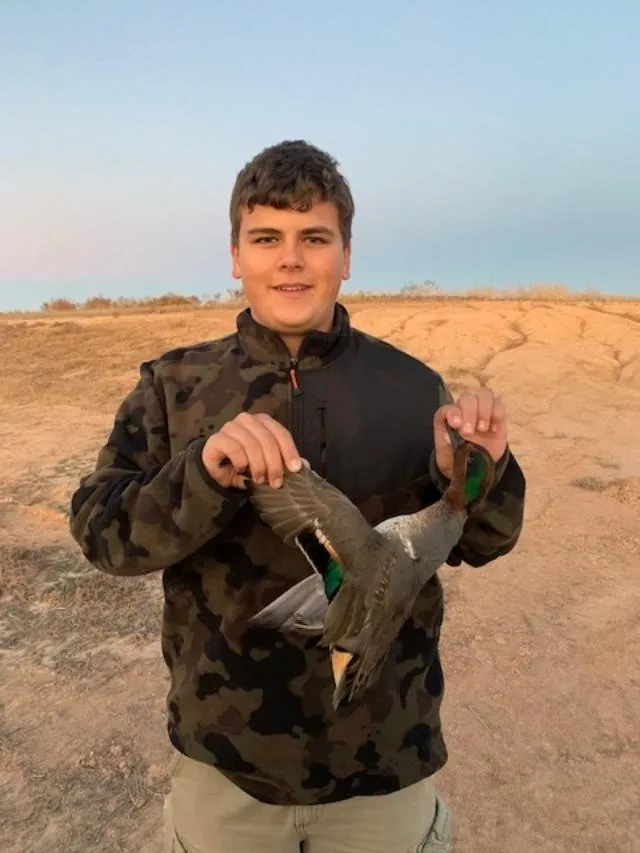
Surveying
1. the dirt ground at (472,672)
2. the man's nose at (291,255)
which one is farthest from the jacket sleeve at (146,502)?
the dirt ground at (472,672)

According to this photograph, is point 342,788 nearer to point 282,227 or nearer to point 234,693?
point 234,693

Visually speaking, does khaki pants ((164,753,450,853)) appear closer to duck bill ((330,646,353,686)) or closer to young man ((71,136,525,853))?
young man ((71,136,525,853))

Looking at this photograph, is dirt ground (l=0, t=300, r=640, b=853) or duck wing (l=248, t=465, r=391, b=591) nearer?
duck wing (l=248, t=465, r=391, b=591)

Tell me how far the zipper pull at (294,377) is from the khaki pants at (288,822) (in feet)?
4.58

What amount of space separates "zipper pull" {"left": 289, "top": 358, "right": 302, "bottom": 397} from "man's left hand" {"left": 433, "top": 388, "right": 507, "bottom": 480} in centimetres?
55

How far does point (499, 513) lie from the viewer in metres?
2.81

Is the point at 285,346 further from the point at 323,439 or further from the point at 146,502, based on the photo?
the point at 146,502

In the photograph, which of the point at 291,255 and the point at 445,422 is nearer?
the point at 445,422

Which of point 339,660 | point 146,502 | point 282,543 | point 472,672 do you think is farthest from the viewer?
point 472,672

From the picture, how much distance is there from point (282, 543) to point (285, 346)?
2.45 feet

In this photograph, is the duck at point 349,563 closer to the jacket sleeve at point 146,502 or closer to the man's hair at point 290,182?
the jacket sleeve at point 146,502

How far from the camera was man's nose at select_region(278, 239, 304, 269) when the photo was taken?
9.41 ft

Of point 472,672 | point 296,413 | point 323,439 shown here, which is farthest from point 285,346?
point 472,672

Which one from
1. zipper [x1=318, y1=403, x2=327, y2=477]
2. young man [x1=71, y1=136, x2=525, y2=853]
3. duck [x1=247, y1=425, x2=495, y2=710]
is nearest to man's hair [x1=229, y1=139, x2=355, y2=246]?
young man [x1=71, y1=136, x2=525, y2=853]
